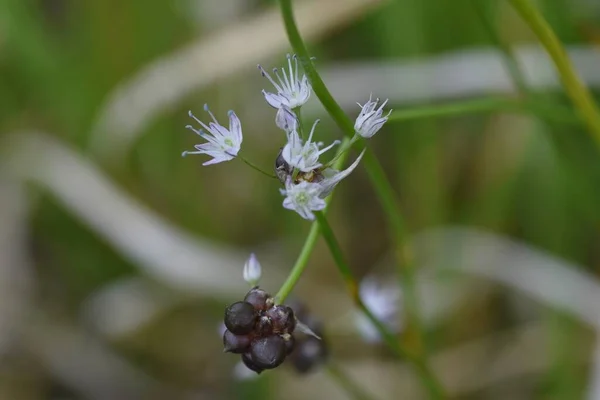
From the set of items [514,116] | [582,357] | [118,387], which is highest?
[514,116]

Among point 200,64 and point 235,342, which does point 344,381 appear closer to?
point 235,342

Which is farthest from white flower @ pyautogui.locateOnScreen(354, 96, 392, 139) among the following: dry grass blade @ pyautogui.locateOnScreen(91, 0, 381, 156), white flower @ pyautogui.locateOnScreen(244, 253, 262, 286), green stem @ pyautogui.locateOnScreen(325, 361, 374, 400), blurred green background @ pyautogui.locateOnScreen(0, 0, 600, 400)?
dry grass blade @ pyautogui.locateOnScreen(91, 0, 381, 156)

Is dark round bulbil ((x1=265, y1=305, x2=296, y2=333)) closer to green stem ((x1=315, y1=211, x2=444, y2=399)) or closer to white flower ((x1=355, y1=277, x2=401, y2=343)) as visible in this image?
green stem ((x1=315, y1=211, x2=444, y2=399))

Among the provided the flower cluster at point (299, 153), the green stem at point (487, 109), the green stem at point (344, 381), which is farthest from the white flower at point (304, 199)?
the green stem at point (344, 381)

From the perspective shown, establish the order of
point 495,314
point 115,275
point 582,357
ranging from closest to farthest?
point 582,357 → point 495,314 → point 115,275

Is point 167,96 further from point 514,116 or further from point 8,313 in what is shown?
point 514,116

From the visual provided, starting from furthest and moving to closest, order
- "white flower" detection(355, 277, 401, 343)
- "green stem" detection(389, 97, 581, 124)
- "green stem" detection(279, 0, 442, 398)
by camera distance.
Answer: "white flower" detection(355, 277, 401, 343)
"green stem" detection(389, 97, 581, 124)
"green stem" detection(279, 0, 442, 398)

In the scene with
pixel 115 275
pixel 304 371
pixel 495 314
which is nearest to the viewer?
pixel 304 371

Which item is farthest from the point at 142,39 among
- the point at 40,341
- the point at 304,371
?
the point at 304,371
